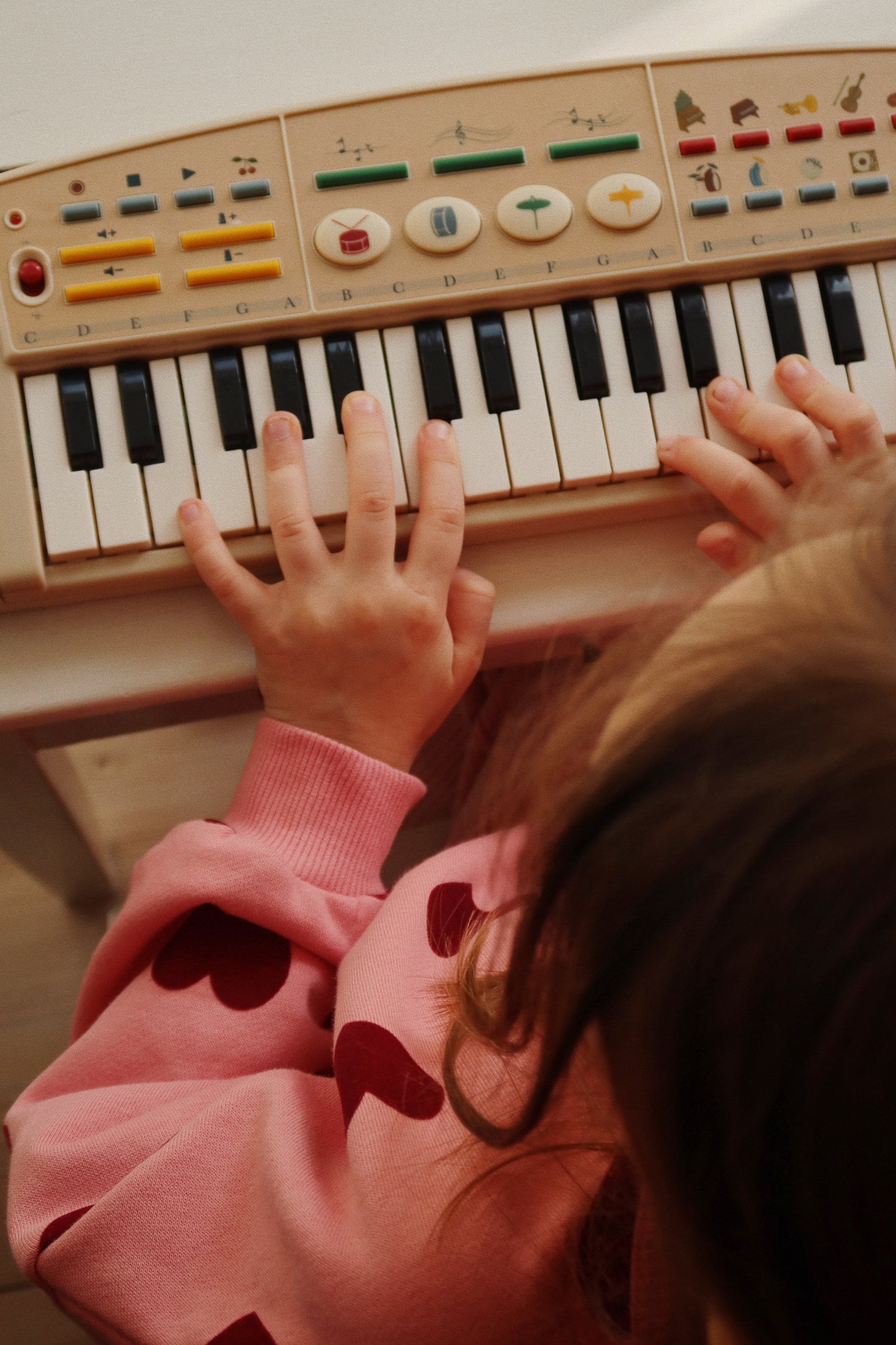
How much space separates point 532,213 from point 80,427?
0.88 feet

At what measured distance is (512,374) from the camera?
0.57 metres

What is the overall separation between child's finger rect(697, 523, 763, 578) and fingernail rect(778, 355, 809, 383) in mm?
84

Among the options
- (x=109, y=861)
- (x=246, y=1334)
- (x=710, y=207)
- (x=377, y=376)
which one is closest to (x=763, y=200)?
(x=710, y=207)

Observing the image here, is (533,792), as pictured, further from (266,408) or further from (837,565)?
(266,408)

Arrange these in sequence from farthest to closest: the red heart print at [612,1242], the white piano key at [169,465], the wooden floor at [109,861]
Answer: the wooden floor at [109,861] → the white piano key at [169,465] → the red heart print at [612,1242]

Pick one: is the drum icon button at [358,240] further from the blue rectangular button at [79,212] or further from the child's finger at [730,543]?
the child's finger at [730,543]

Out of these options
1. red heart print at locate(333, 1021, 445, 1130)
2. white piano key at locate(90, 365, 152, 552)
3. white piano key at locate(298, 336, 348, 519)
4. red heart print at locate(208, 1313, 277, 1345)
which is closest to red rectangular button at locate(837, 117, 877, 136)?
white piano key at locate(298, 336, 348, 519)

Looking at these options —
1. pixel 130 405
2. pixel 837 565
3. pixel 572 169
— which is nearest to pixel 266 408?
pixel 130 405

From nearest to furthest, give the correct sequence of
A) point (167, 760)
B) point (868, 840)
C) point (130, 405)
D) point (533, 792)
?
1. point (868, 840)
2. point (533, 792)
3. point (130, 405)
4. point (167, 760)

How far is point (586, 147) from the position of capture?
57 centimetres

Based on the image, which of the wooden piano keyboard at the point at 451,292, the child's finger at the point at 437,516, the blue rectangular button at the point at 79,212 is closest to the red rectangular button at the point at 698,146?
the wooden piano keyboard at the point at 451,292

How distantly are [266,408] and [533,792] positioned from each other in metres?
0.27

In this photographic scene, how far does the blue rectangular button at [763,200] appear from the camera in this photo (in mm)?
570

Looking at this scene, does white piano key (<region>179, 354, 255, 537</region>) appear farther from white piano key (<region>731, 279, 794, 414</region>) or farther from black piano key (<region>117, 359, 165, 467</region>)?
white piano key (<region>731, 279, 794, 414</region>)
